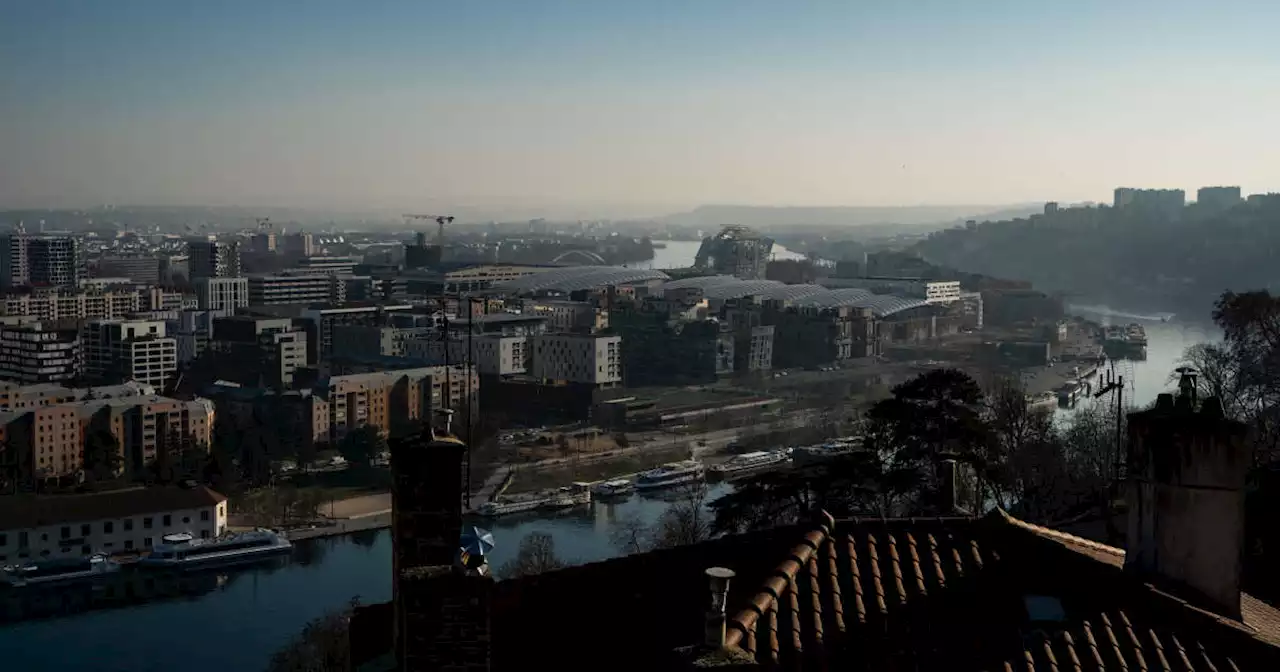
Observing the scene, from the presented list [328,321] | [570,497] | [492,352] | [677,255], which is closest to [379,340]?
[328,321]

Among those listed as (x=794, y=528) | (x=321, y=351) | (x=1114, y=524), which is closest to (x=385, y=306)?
(x=321, y=351)

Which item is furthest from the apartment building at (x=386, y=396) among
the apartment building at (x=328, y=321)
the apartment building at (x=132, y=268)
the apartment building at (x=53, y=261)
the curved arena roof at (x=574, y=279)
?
the apartment building at (x=132, y=268)

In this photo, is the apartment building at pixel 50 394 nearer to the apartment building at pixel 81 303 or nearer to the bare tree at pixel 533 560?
the bare tree at pixel 533 560

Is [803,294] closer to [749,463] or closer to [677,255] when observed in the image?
[749,463]

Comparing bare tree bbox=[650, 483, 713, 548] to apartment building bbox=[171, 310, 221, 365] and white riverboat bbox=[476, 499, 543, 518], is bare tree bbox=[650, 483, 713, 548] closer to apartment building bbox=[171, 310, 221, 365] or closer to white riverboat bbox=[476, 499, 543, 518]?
white riverboat bbox=[476, 499, 543, 518]

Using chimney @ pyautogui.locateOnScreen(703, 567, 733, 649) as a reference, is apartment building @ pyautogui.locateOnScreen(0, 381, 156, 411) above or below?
below

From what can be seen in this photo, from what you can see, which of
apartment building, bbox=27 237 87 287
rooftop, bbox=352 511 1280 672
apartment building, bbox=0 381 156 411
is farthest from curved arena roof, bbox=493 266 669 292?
rooftop, bbox=352 511 1280 672
